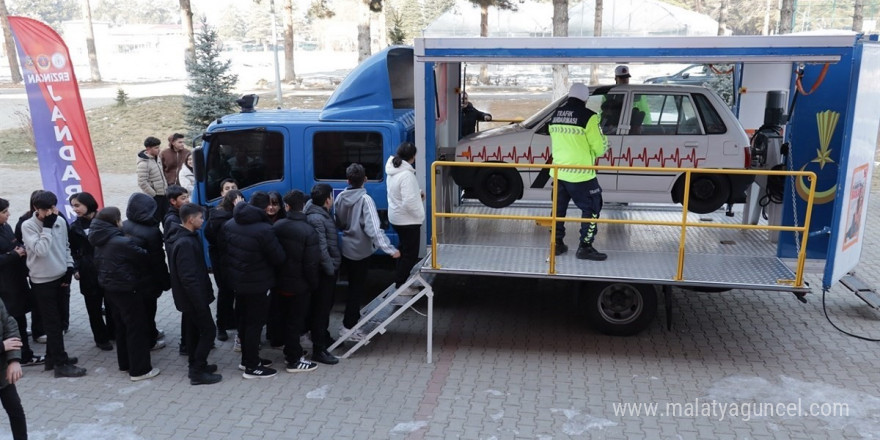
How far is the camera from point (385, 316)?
6641mm

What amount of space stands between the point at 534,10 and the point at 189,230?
37596mm

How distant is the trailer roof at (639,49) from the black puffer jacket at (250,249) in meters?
2.15

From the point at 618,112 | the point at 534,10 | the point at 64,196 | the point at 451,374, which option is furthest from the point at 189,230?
the point at 534,10

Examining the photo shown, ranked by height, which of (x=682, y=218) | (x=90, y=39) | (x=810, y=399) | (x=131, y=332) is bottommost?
(x=810, y=399)

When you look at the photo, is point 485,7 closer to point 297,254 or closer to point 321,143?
point 321,143

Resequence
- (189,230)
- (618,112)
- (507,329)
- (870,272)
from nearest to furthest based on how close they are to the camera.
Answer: (189,230) < (507,329) < (618,112) < (870,272)

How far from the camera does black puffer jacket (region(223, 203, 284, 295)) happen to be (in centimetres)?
Result: 560

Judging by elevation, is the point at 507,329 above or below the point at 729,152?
below

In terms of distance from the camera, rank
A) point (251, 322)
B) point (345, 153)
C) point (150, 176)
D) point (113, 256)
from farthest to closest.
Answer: point (150, 176)
point (345, 153)
point (251, 322)
point (113, 256)

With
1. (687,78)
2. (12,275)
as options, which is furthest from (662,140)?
(687,78)

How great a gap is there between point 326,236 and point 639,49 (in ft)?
10.5

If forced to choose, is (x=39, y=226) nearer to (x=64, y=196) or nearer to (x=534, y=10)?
(x=64, y=196)

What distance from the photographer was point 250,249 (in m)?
5.60

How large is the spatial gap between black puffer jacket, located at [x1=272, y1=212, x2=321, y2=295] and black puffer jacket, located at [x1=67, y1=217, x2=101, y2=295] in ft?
5.87
